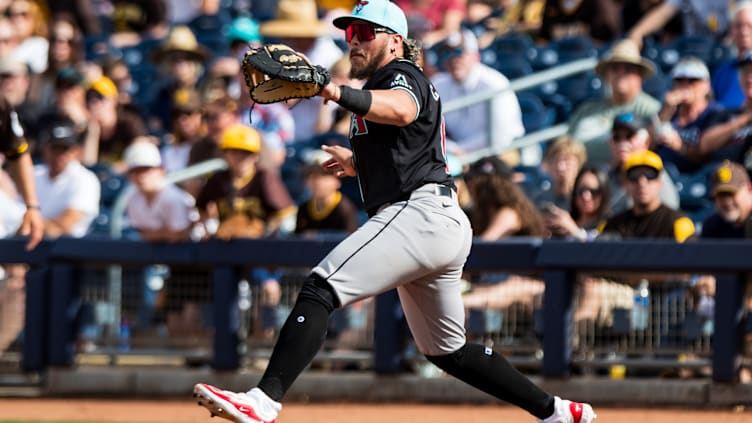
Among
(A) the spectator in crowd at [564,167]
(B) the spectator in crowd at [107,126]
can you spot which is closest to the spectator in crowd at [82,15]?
(B) the spectator in crowd at [107,126]

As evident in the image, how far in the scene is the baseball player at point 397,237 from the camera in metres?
5.16

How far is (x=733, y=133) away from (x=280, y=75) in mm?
4846

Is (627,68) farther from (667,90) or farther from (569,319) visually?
(569,319)

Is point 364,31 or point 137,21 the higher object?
point 137,21

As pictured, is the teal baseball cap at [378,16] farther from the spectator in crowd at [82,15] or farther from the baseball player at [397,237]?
the spectator in crowd at [82,15]

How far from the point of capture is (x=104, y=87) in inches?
460

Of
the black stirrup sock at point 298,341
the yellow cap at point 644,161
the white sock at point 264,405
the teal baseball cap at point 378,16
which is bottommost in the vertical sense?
the white sock at point 264,405

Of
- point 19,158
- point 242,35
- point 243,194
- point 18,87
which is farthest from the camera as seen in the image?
point 18,87

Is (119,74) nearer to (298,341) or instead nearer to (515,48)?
(515,48)

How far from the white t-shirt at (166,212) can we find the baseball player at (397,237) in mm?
3556

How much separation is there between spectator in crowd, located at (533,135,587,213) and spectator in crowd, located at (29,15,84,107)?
5.16 metres

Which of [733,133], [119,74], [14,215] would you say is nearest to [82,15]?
[119,74]

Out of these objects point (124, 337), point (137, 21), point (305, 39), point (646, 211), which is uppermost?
point (137, 21)

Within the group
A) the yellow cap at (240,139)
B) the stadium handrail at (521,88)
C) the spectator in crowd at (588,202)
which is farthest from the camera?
the stadium handrail at (521,88)
